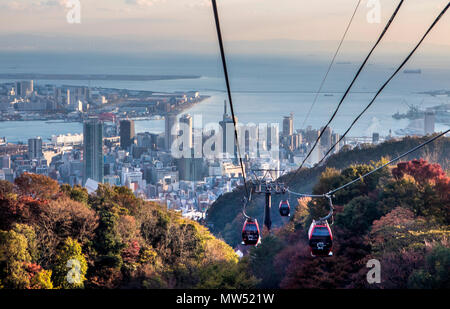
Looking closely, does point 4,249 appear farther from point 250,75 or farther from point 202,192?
point 250,75

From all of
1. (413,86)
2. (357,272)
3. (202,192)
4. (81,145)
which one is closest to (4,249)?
(357,272)

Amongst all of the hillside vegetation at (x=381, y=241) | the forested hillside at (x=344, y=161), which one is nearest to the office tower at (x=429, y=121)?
the forested hillside at (x=344, y=161)

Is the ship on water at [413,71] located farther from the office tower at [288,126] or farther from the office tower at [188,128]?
the office tower at [188,128]

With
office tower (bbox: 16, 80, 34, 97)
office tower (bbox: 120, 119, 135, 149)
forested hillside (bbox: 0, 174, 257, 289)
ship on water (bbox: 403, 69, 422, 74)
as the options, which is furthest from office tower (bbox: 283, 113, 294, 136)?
forested hillside (bbox: 0, 174, 257, 289)

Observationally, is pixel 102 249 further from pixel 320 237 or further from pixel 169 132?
pixel 169 132

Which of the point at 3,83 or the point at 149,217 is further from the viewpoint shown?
the point at 3,83

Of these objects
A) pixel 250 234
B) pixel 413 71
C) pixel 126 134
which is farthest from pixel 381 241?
pixel 413 71
